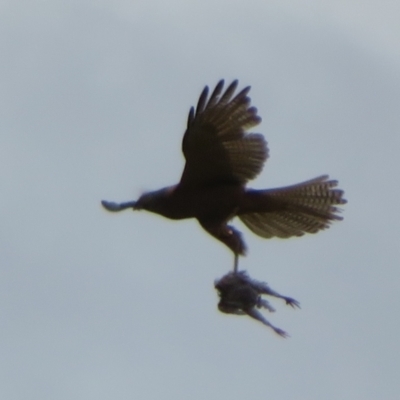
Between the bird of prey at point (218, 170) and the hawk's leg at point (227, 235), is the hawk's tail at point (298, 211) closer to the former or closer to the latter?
the bird of prey at point (218, 170)

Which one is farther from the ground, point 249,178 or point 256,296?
point 249,178

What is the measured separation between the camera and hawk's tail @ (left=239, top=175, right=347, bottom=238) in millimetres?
10031

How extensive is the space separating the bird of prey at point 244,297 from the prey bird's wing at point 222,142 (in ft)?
5.57

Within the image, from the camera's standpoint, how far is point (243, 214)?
9.99 meters

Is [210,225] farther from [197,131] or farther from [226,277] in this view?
[226,277]

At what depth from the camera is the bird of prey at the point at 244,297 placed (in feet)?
25.4

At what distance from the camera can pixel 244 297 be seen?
25.4 ft

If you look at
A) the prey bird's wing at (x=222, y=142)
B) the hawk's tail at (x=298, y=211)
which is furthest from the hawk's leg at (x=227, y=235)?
the hawk's tail at (x=298, y=211)

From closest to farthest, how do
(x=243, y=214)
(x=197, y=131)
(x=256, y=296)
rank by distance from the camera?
(x=256, y=296), (x=197, y=131), (x=243, y=214)

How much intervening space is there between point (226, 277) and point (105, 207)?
1.83 m

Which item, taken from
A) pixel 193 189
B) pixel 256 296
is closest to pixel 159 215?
pixel 193 189

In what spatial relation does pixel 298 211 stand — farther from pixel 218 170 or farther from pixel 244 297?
pixel 244 297

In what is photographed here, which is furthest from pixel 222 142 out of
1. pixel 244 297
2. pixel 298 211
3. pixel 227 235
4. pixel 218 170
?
pixel 244 297

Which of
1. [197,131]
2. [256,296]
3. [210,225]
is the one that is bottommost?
[256,296]
